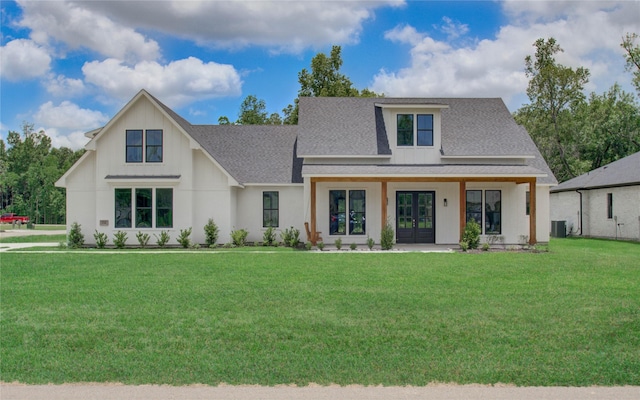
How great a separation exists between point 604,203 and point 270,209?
18.7 metres

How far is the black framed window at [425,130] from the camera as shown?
75.0ft

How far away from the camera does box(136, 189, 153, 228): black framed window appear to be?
22156 millimetres

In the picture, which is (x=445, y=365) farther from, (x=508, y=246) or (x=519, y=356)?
(x=508, y=246)

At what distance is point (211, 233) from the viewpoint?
72.3 feet

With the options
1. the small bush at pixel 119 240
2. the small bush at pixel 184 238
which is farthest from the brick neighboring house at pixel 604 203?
the small bush at pixel 119 240

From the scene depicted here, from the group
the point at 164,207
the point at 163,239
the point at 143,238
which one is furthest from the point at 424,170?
the point at 143,238

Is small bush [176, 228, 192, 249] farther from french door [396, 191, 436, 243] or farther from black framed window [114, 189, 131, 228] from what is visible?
french door [396, 191, 436, 243]

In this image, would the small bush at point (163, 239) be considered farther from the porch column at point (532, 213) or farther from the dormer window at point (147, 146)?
the porch column at point (532, 213)


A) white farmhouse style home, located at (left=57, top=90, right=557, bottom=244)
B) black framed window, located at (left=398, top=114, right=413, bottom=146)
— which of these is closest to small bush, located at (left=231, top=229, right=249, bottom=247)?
white farmhouse style home, located at (left=57, top=90, right=557, bottom=244)

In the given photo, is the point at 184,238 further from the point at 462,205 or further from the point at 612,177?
the point at 612,177

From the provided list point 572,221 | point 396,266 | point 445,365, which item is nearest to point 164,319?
point 445,365

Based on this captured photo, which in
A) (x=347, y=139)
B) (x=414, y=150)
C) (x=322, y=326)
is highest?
(x=347, y=139)

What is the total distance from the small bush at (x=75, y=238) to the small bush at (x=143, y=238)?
2.56m

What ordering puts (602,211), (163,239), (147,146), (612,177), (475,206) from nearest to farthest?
(163,239) < (147,146) < (475,206) < (612,177) < (602,211)
